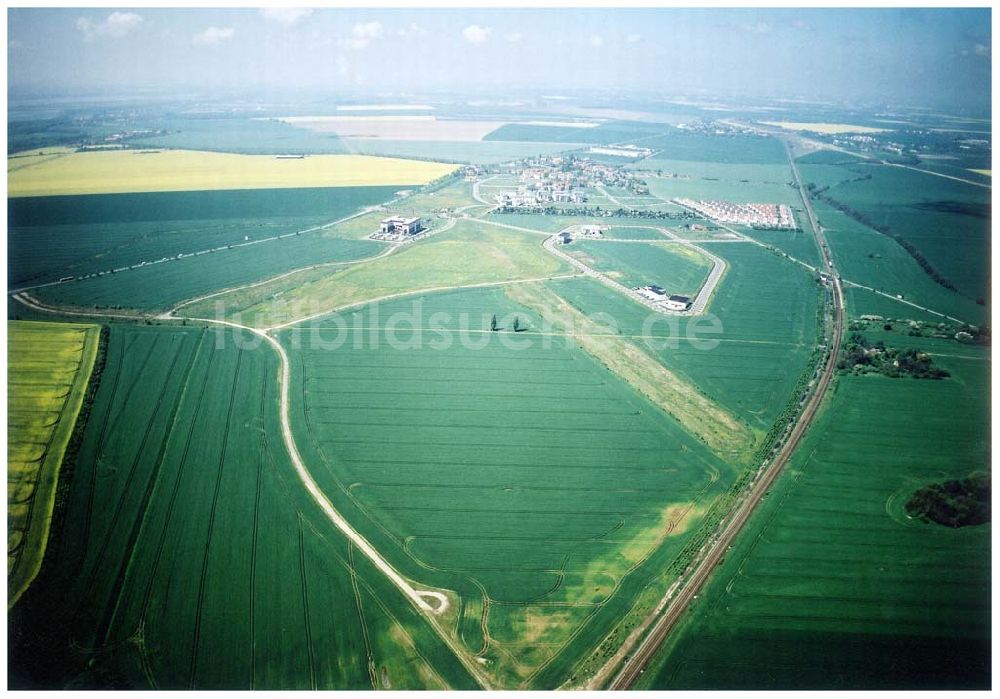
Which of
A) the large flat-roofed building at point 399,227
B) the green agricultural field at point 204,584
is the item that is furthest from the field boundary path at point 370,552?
the large flat-roofed building at point 399,227

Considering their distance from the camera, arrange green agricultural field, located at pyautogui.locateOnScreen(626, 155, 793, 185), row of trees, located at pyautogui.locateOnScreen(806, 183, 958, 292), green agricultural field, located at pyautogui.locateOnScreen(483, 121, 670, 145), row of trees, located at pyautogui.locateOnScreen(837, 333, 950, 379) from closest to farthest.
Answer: row of trees, located at pyautogui.locateOnScreen(837, 333, 950, 379)
row of trees, located at pyautogui.locateOnScreen(806, 183, 958, 292)
green agricultural field, located at pyautogui.locateOnScreen(626, 155, 793, 185)
green agricultural field, located at pyautogui.locateOnScreen(483, 121, 670, 145)

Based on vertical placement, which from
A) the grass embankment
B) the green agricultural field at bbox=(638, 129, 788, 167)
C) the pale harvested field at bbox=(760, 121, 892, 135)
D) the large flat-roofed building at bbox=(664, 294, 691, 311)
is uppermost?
the pale harvested field at bbox=(760, 121, 892, 135)

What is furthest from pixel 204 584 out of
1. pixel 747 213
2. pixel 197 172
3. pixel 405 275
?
pixel 197 172

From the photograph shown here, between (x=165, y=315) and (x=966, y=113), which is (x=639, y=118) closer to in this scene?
(x=966, y=113)

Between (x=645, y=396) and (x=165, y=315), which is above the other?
(x=165, y=315)

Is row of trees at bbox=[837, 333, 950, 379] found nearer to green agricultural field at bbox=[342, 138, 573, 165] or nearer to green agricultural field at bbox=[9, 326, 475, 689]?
green agricultural field at bbox=[9, 326, 475, 689]

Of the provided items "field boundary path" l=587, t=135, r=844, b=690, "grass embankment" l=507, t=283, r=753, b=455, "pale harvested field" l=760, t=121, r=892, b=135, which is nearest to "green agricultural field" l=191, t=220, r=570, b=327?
"grass embankment" l=507, t=283, r=753, b=455

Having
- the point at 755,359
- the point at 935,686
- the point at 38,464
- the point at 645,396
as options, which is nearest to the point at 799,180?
the point at 755,359
